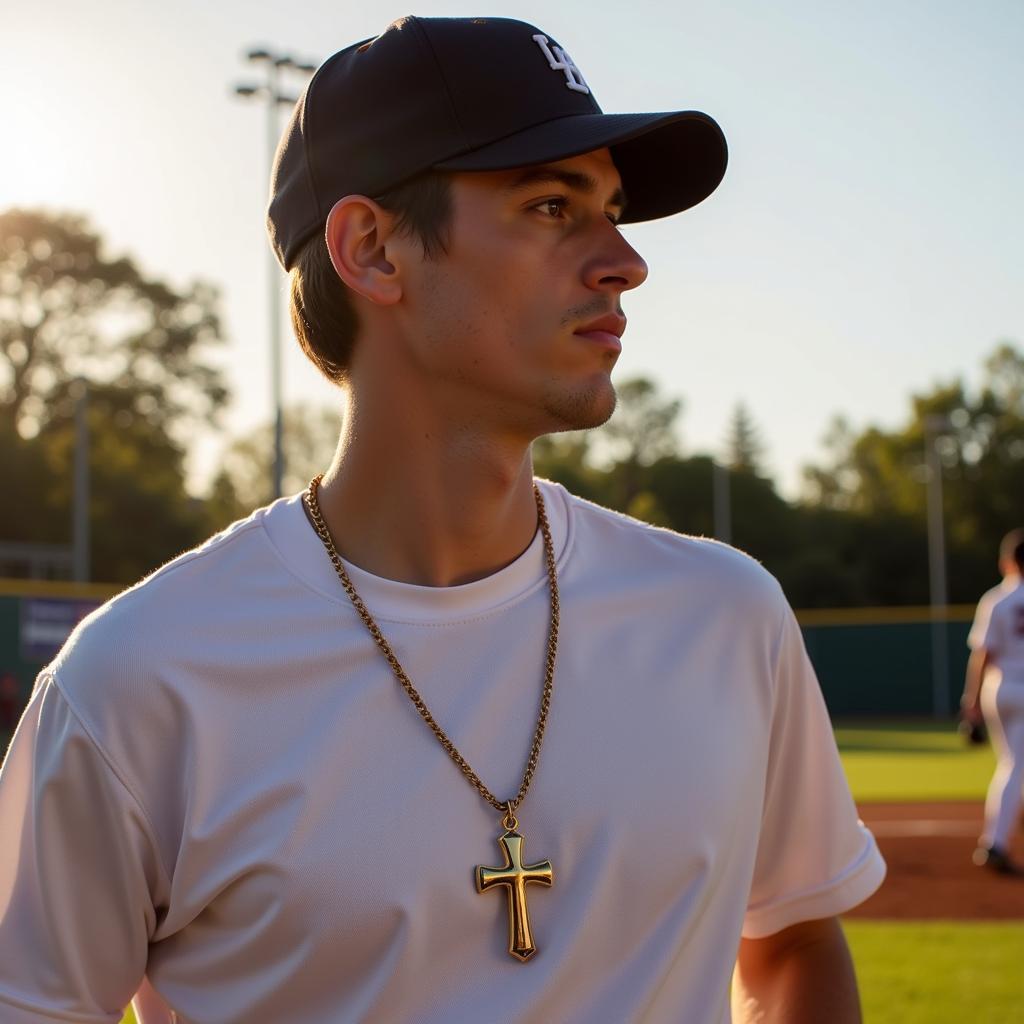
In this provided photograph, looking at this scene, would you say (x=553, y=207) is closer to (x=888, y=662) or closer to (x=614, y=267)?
(x=614, y=267)

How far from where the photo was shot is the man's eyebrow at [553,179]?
229 centimetres

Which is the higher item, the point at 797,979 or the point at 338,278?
the point at 338,278

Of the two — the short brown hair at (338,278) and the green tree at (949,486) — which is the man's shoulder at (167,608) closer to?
the short brown hair at (338,278)

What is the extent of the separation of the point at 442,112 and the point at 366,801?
1.05 meters

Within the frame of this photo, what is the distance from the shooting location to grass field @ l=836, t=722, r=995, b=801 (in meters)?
16.9

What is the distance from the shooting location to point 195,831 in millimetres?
2016

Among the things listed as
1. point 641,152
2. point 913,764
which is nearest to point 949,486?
point 913,764

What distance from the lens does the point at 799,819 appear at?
7.86ft

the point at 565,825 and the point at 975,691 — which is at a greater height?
the point at 565,825

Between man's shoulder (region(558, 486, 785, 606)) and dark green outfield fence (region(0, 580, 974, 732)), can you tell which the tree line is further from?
man's shoulder (region(558, 486, 785, 606))

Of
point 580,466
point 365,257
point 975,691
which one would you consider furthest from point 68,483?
point 365,257

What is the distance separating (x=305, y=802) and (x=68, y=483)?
50719 millimetres

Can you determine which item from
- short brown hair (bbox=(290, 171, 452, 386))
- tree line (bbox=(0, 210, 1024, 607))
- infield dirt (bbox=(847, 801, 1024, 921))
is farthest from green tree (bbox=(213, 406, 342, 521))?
short brown hair (bbox=(290, 171, 452, 386))

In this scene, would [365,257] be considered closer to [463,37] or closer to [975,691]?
[463,37]
